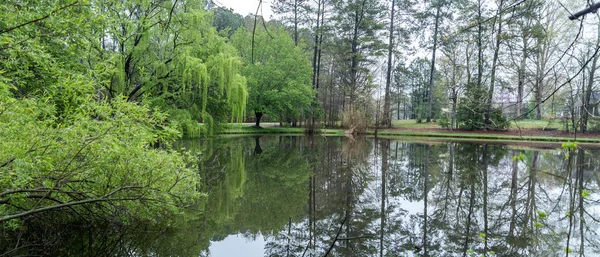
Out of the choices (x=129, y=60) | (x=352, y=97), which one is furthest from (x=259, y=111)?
(x=129, y=60)

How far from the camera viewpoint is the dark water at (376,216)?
3.81m

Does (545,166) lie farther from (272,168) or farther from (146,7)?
(146,7)

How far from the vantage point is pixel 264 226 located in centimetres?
466

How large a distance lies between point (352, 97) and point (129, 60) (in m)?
17.9

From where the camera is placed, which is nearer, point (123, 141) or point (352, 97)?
point (123, 141)

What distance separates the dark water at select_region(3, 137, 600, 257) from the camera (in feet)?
12.5


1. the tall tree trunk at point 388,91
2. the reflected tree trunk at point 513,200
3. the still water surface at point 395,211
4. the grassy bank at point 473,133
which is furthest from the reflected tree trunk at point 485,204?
the tall tree trunk at point 388,91

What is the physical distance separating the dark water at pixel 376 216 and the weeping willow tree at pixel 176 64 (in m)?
4.30

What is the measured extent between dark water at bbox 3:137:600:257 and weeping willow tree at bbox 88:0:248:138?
4.30 meters

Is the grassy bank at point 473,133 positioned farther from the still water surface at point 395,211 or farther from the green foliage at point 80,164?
the green foliage at point 80,164

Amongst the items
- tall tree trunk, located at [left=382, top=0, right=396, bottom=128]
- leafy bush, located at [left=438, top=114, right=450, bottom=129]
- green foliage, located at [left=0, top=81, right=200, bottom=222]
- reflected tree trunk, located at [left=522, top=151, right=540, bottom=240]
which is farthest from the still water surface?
leafy bush, located at [left=438, top=114, right=450, bottom=129]

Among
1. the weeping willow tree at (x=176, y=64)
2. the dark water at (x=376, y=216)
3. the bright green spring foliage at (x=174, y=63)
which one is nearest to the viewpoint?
the dark water at (x=376, y=216)

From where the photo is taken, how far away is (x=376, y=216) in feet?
16.7

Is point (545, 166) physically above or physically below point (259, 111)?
below
